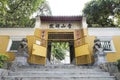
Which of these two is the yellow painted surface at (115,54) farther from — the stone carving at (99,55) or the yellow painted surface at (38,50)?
the yellow painted surface at (38,50)

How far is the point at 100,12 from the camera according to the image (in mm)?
20672

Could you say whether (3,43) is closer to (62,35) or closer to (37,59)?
(37,59)

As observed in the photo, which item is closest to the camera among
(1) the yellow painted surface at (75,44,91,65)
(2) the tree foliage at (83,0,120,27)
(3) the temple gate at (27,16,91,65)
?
(1) the yellow painted surface at (75,44,91,65)

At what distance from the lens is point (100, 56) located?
426 inches

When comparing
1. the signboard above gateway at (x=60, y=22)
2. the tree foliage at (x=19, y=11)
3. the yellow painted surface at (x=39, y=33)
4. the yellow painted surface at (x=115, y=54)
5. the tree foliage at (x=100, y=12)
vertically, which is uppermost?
the tree foliage at (x=100, y=12)

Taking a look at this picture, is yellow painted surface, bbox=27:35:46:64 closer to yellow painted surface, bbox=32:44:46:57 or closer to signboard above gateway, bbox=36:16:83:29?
yellow painted surface, bbox=32:44:46:57

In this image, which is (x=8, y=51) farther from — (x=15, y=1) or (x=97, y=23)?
(x=97, y=23)

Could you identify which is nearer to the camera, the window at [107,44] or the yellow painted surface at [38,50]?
the yellow painted surface at [38,50]

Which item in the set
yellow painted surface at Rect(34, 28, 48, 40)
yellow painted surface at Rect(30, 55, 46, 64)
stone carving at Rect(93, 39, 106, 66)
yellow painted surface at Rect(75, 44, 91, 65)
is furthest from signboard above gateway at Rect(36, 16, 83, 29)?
stone carving at Rect(93, 39, 106, 66)

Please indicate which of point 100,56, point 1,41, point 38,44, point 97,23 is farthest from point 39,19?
point 97,23

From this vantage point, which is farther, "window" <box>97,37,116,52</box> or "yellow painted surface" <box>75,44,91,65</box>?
"window" <box>97,37,116,52</box>

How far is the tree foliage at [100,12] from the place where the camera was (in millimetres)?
20359

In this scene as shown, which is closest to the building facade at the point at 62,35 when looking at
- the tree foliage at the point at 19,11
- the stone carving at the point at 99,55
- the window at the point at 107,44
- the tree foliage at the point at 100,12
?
the window at the point at 107,44

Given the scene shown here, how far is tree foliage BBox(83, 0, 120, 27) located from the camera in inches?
802
